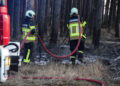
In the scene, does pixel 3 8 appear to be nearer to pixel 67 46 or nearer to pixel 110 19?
pixel 67 46

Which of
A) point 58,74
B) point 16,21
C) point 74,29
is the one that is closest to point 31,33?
point 74,29

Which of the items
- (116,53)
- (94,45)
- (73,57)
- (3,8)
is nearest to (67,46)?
(94,45)

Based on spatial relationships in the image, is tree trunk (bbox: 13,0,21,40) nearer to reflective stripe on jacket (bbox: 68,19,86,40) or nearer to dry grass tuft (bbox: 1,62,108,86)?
reflective stripe on jacket (bbox: 68,19,86,40)

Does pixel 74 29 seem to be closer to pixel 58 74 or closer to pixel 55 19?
pixel 58 74

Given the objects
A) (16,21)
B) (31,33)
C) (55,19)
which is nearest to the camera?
(31,33)

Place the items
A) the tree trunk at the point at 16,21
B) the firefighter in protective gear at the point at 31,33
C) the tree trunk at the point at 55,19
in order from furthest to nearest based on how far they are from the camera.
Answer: the tree trunk at the point at 16,21
the tree trunk at the point at 55,19
the firefighter in protective gear at the point at 31,33

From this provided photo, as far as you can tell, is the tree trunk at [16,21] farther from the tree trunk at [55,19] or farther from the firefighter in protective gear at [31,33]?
the firefighter in protective gear at [31,33]

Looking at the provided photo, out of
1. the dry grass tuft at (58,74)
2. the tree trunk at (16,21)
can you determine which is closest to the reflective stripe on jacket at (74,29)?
the dry grass tuft at (58,74)

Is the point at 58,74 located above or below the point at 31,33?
below

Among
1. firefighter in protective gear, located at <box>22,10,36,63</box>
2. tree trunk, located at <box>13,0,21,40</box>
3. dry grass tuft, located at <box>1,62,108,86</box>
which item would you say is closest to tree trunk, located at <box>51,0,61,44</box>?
firefighter in protective gear, located at <box>22,10,36,63</box>

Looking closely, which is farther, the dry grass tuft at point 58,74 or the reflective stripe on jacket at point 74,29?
the reflective stripe on jacket at point 74,29

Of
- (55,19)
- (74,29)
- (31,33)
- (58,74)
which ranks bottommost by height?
(58,74)

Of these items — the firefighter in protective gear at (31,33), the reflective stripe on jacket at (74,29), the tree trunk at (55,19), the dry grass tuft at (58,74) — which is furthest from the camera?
the tree trunk at (55,19)

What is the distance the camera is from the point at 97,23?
36.2 ft
